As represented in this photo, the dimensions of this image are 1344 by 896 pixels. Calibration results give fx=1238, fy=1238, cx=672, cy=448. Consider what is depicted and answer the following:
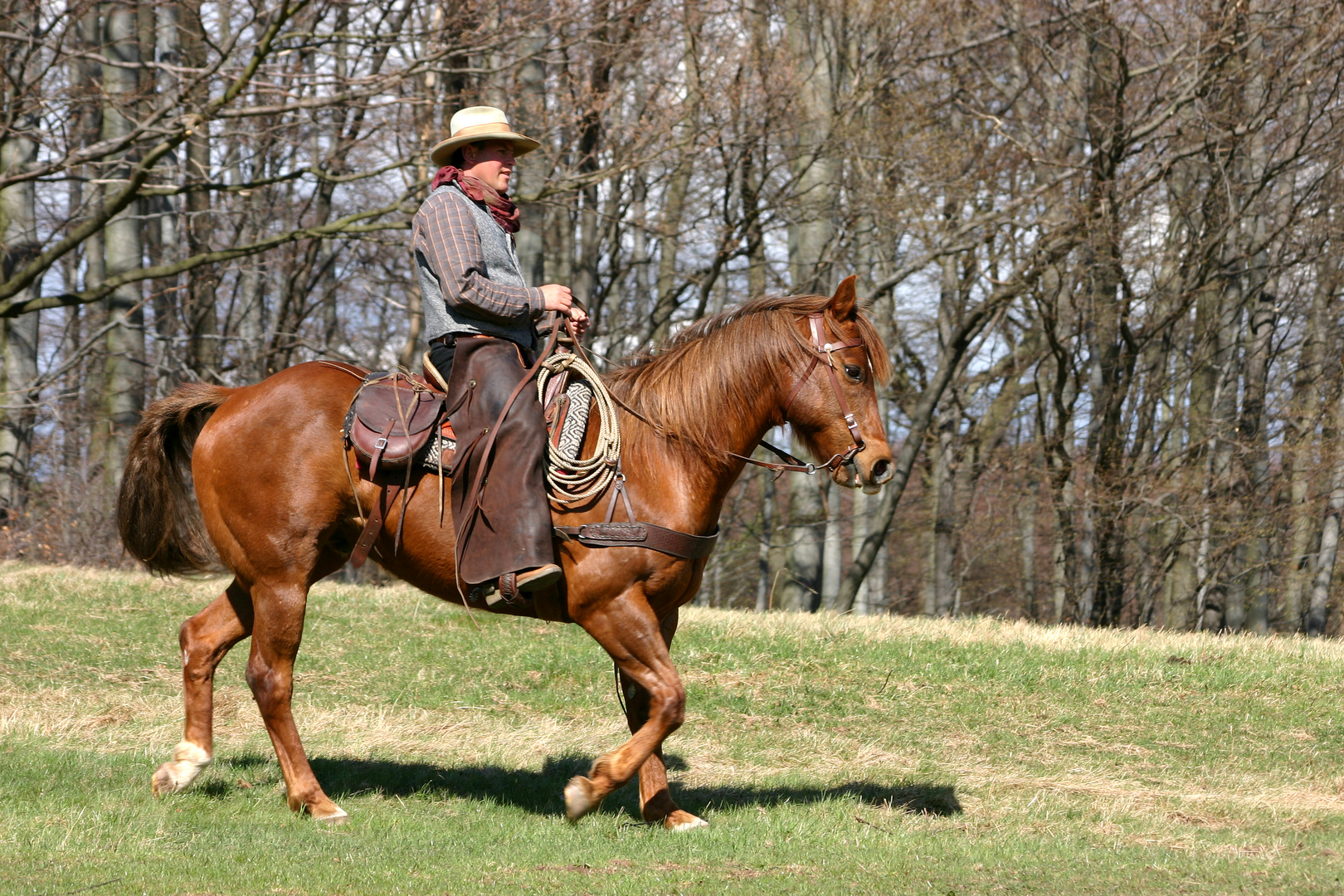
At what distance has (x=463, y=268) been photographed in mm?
5742

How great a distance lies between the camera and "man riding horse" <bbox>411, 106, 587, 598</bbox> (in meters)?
5.65

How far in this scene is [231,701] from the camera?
8.66m

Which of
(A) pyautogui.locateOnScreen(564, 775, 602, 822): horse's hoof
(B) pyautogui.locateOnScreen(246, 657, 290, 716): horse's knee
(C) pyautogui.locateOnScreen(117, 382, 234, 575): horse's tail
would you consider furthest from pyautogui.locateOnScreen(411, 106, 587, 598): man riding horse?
(C) pyautogui.locateOnScreen(117, 382, 234, 575): horse's tail

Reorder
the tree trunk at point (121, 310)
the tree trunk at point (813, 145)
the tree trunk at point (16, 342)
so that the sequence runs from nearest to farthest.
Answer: the tree trunk at point (121, 310) → the tree trunk at point (16, 342) → the tree trunk at point (813, 145)

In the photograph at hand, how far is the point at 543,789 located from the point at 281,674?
1.66m

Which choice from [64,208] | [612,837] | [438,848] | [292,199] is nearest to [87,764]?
[438,848]

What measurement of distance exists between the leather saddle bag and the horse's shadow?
6.34 ft

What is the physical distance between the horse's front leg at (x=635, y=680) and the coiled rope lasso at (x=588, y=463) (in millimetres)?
518

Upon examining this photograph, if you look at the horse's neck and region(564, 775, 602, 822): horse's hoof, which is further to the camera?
the horse's neck

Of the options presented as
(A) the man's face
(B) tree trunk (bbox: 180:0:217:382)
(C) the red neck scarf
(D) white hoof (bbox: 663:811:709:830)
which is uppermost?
(B) tree trunk (bbox: 180:0:217:382)

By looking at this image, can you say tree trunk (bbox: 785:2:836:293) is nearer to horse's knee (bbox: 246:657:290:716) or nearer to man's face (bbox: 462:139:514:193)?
man's face (bbox: 462:139:514:193)

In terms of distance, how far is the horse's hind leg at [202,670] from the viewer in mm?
6289

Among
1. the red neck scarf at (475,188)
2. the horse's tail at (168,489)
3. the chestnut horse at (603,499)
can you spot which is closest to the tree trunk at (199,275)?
the horse's tail at (168,489)

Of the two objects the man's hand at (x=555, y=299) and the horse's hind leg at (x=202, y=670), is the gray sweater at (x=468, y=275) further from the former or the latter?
the horse's hind leg at (x=202, y=670)
